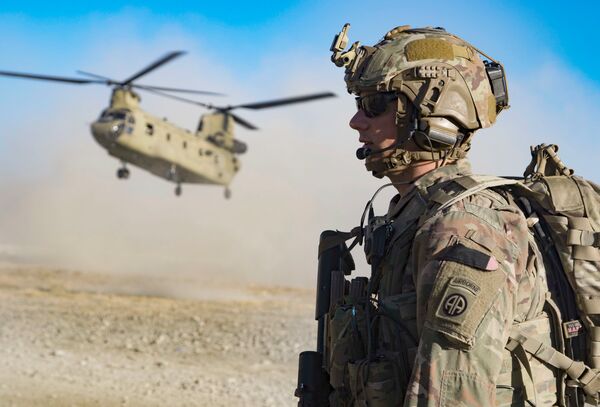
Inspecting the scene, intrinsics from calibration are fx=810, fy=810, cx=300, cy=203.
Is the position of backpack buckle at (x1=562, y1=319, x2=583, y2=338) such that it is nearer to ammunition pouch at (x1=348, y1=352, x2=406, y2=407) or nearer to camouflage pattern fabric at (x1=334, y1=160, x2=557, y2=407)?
camouflage pattern fabric at (x1=334, y1=160, x2=557, y2=407)

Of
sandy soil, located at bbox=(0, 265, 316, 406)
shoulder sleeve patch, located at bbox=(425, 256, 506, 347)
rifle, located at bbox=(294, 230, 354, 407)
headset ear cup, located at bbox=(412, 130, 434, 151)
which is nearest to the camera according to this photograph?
shoulder sleeve patch, located at bbox=(425, 256, 506, 347)

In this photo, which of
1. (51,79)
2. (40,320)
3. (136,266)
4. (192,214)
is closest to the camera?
(40,320)

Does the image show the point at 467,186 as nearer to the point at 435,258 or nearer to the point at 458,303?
the point at 435,258

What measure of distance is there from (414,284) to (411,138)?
1.72ft

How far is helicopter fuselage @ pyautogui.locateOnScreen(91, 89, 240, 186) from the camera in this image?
24469 mm

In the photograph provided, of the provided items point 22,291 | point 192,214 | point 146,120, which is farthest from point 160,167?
point 192,214

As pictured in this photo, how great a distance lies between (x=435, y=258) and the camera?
1.99m

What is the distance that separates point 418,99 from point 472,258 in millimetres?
710

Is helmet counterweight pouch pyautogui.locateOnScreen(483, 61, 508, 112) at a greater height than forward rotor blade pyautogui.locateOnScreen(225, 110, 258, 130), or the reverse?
forward rotor blade pyautogui.locateOnScreen(225, 110, 258, 130)

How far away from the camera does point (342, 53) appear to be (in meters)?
2.72

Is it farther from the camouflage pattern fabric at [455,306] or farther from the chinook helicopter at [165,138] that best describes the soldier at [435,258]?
the chinook helicopter at [165,138]

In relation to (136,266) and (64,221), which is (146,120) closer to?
(136,266)

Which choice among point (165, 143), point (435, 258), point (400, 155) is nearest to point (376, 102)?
point (400, 155)

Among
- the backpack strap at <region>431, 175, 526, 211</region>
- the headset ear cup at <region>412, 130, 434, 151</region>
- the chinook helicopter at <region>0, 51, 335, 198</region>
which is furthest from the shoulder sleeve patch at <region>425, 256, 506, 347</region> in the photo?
the chinook helicopter at <region>0, 51, 335, 198</region>
